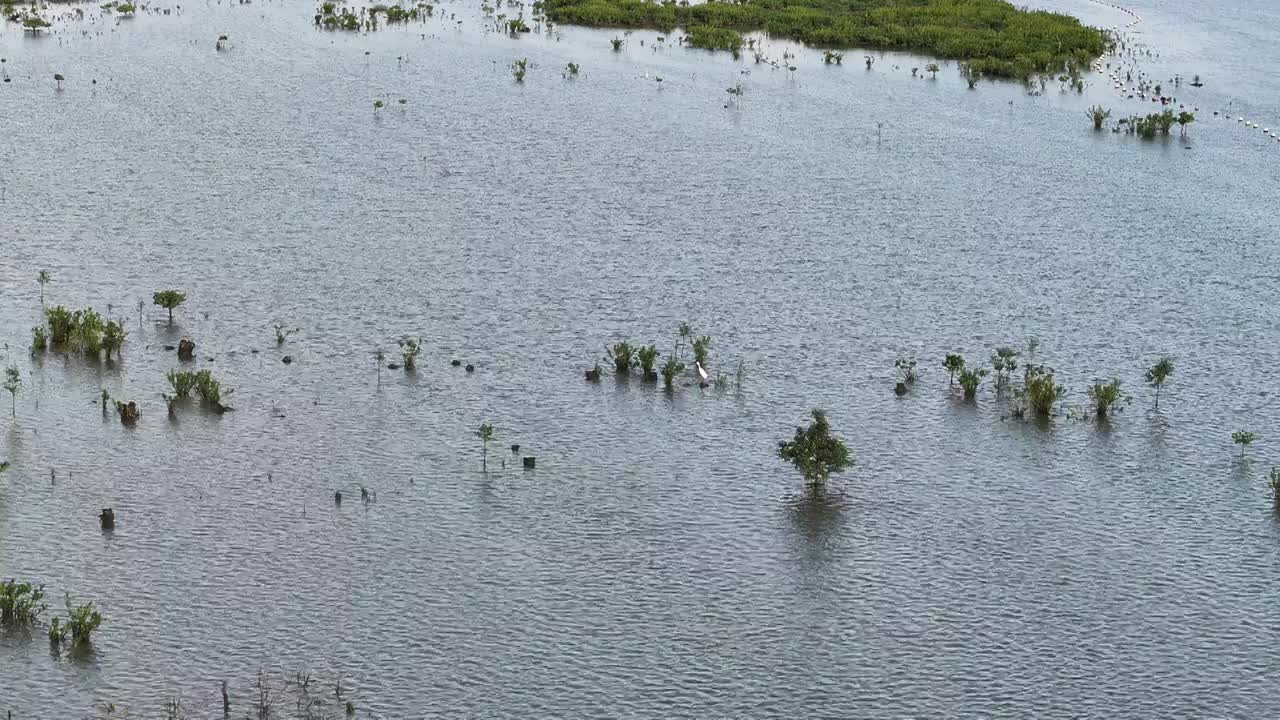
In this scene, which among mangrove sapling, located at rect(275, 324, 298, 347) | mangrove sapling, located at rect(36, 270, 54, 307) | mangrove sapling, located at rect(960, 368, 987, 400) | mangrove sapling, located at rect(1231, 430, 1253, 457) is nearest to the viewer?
mangrove sapling, located at rect(1231, 430, 1253, 457)

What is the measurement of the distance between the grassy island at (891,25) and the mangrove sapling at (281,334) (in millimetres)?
25775

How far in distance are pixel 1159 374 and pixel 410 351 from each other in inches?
368

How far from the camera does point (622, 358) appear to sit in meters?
22.8

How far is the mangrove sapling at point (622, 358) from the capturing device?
22.8 meters

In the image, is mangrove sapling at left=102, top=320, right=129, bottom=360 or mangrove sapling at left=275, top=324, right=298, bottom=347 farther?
mangrove sapling at left=275, top=324, right=298, bottom=347

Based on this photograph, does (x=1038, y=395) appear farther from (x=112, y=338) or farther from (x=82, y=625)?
(x=82, y=625)

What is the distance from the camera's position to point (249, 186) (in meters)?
31.6

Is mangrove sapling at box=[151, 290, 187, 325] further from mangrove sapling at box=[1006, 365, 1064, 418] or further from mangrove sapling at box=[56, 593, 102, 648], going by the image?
mangrove sapling at box=[1006, 365, 1064, 418]

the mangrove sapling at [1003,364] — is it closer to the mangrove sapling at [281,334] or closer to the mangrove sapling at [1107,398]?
the mangrove sapling at [1107,398]

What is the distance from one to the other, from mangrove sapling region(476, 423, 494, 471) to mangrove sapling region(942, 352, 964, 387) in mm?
5974

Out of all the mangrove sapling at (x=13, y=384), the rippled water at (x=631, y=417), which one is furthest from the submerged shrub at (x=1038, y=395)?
the mangrove sapling at (x=13, y=384)

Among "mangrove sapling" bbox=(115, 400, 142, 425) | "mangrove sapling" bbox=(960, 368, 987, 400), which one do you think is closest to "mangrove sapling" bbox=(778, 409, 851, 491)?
"mangrove sapling" bbox=(960, 368, 987, 400)

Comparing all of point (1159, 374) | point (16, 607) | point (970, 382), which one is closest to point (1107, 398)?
point (1159, 374)

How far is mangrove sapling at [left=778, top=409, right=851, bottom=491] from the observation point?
63.6ft
